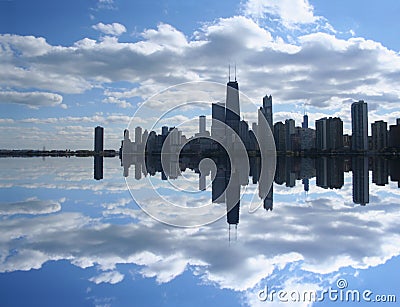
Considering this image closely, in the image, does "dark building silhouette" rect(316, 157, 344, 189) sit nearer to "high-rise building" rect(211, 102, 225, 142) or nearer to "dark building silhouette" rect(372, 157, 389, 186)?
"dark building silhouette" rect(372, 157, 389, 186)

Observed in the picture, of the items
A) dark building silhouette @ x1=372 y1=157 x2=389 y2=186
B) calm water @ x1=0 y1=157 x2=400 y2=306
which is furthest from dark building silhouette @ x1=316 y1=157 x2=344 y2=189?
calm water @ x1=0 y1=157 x2=400 y2=306

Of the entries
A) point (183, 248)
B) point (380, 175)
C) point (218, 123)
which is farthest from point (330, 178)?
point (183, 248)

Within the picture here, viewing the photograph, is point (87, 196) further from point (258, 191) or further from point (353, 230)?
point (353, 230)

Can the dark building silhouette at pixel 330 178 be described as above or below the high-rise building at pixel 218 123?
below

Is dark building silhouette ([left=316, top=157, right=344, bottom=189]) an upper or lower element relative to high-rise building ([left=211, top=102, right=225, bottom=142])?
lower

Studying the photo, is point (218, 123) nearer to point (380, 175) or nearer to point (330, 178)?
point (330, 178)

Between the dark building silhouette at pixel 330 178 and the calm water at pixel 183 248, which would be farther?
the dark building silhouette at pixel 330 178

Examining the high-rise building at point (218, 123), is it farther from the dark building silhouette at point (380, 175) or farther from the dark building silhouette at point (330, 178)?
the dark building silhouette at point (380, 175)

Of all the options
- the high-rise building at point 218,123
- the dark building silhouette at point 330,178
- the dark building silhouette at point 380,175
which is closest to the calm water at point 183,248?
the dark building silhouette at point 330,178

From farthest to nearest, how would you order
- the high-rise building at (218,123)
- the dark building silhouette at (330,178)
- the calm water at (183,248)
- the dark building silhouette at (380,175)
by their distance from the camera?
the high-rise building at (218,123) → the dark building silhouette at (380,175) → the dark building silhouette at (330,178) → the calm water at (183,248)

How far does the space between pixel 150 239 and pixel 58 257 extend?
177 cm

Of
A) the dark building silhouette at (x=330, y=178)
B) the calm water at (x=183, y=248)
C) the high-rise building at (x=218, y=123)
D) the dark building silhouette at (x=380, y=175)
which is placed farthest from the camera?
the high-rise building at (x=218, y=123)

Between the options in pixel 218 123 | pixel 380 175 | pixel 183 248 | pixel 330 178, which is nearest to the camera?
pixel 183 248

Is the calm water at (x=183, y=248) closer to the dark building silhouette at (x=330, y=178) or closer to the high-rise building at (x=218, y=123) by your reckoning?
the dark building silhouette at (x=330, y=178)
